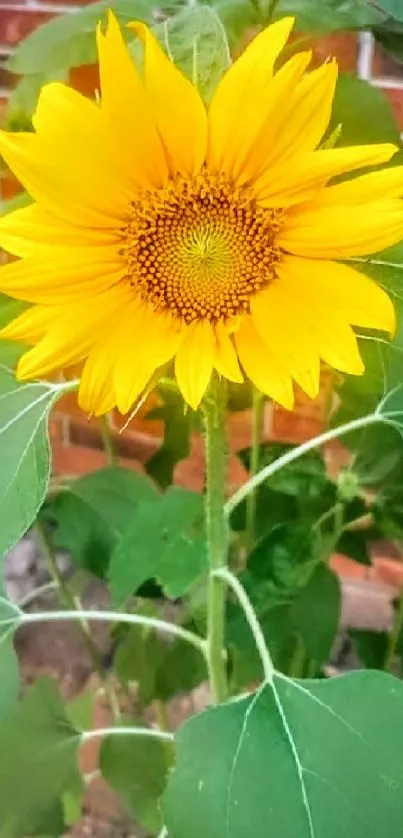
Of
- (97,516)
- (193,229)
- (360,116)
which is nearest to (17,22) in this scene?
(97,516)

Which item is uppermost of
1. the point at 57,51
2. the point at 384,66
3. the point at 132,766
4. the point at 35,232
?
the point at 384,66

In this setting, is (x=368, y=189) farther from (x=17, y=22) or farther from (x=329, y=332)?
(x=17, y=22)

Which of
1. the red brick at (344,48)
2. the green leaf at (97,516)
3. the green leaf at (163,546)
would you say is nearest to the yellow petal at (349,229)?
the green leaf at (163,546)

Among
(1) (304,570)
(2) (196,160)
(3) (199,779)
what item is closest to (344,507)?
(1) (304,570)

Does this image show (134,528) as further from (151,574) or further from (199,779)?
(199,779)

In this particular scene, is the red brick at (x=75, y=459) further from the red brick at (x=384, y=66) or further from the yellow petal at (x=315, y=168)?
the yellow petal at (x=315, y=168)
